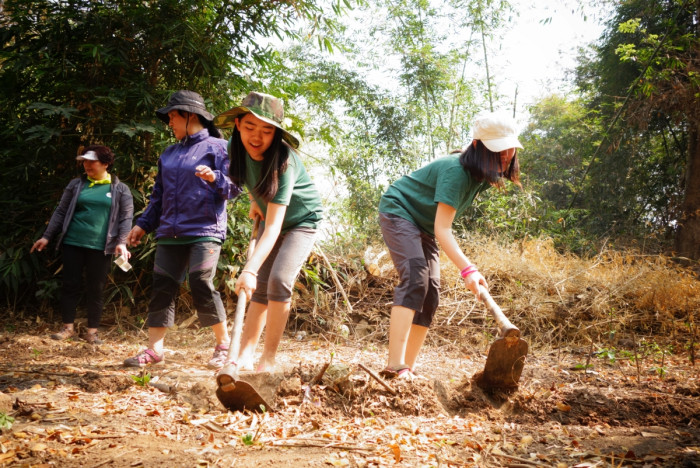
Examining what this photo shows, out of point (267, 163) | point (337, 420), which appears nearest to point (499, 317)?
point (337, 420)

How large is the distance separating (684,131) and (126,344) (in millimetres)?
10390

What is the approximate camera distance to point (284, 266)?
255cm

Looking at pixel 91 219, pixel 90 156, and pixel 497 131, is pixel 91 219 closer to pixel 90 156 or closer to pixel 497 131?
pixel 90 156

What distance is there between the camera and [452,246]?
244 centimetres

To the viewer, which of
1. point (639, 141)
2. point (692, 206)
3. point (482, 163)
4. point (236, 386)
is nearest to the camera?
point (236, 386)

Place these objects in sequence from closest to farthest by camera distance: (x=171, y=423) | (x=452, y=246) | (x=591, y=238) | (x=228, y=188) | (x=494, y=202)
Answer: (x=171, y=423), (x=452, y=246), (x=228, y=188), (x=494, y=202), (x=591, y=238)

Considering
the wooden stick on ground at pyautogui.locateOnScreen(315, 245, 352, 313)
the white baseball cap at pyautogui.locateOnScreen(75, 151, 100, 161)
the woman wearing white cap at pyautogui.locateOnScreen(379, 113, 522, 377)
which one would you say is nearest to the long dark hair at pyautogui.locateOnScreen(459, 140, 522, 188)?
the woman wearing white cap at pyautogui.locateOnScreen(379, 113, 522, 377)

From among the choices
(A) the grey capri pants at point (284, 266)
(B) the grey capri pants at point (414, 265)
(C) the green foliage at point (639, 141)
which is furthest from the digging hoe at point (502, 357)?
(C) the green foliage at point (639, 141)

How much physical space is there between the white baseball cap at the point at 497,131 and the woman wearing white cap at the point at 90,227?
8.97 feet

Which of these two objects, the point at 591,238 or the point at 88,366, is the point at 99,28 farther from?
the point at 591,238

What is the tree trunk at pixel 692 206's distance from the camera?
805 centimetres

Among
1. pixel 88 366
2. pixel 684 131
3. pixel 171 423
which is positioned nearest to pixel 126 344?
pixel 88 366

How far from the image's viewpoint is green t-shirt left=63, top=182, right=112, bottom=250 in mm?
3758

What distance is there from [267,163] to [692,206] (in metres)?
8.36
